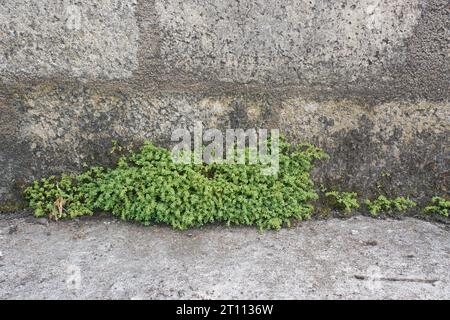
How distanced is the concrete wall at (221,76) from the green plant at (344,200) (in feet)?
0.39

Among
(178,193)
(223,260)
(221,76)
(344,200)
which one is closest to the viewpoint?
(223,260)

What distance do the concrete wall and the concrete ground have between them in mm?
449

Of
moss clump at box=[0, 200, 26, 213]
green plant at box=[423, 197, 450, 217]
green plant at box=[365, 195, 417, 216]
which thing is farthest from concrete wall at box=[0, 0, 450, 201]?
green plant at box=[423, 197, 450, 217]

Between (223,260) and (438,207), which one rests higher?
(438,207)

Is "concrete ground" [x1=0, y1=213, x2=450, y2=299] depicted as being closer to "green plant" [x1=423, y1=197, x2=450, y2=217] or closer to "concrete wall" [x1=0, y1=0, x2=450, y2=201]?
"green plant" [x1=423, y1=197, x2=450, y2=217]

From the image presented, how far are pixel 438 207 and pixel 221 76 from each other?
5.64 ft

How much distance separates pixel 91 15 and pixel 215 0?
2.53 ft

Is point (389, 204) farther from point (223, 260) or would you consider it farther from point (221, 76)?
point (221, 76)

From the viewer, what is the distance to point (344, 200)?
2992 millimetres

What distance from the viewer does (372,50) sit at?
9.53 feet

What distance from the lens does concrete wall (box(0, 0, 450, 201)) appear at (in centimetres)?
276

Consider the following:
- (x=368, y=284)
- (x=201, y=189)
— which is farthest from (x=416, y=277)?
(x=201, y=189)

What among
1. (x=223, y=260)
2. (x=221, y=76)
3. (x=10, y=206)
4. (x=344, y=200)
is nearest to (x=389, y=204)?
(x=344, y=200)

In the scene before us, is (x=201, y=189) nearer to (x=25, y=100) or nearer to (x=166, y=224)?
(x=166, y=224)
